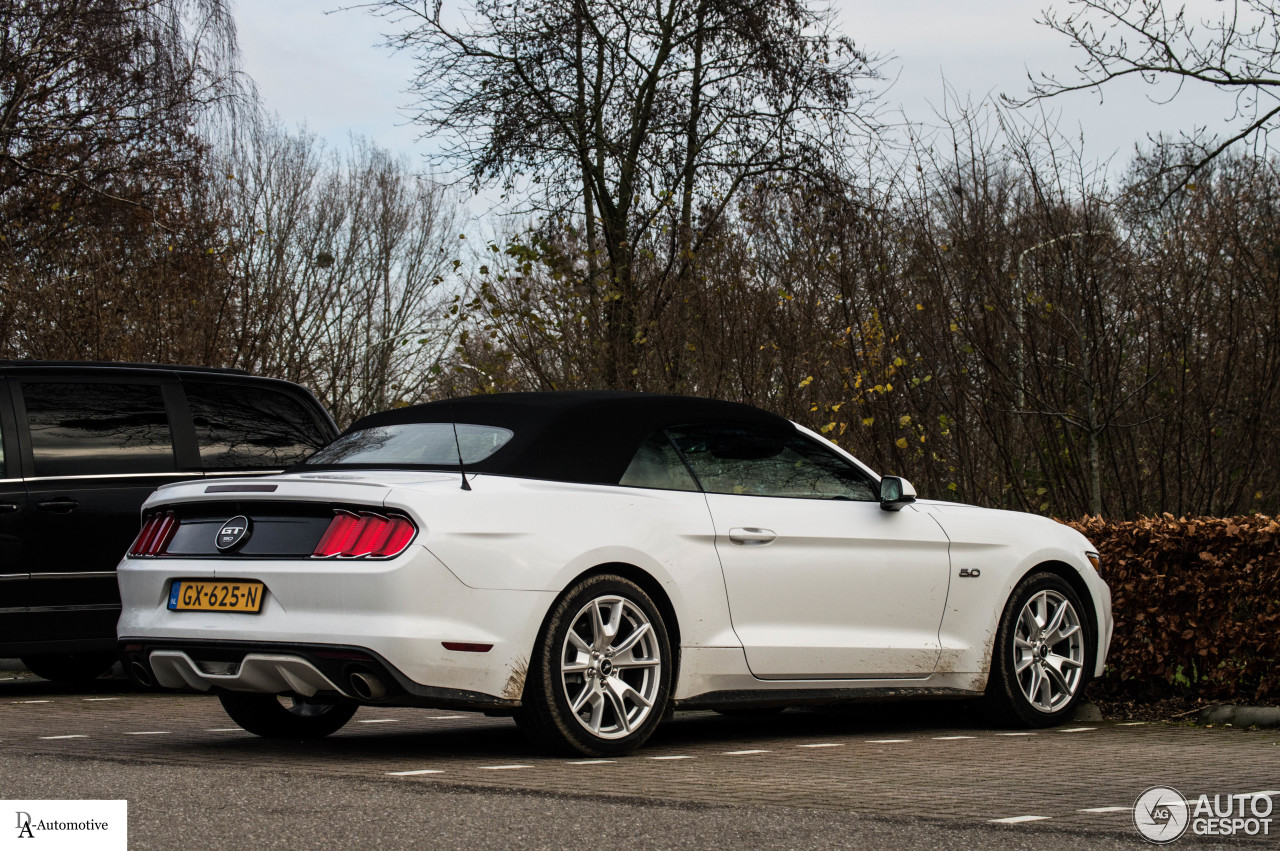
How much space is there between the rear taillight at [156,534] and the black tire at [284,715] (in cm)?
86

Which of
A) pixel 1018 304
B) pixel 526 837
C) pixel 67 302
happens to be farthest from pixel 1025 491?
pixel 67 302

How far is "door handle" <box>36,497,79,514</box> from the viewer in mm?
9344

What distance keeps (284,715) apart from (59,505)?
2759 mm

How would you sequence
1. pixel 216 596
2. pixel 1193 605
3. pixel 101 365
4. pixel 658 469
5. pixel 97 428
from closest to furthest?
pixel 216 596
pixel 658 469
pixel 1193 605
pixel 97 428
pixel 101 365

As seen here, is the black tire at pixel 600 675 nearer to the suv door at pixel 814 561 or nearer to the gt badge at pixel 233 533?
the suv door at pixel 814 561

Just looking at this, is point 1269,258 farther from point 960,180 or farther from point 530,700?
point 530,700

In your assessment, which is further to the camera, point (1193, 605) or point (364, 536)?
point (1193, 605)

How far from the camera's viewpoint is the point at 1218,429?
11203mm

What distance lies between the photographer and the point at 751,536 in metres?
7.01

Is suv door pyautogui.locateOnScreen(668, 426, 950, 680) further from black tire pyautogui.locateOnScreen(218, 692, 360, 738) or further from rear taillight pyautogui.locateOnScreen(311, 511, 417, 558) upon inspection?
black tire pyautogui.locateOnScreen(218, 692, 360, 738)

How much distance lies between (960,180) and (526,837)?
356 inches

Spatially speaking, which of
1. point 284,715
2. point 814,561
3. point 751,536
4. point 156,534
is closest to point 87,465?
point 284,715

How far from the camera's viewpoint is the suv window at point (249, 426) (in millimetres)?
10062

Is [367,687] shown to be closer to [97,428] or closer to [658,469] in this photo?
[658,469]
